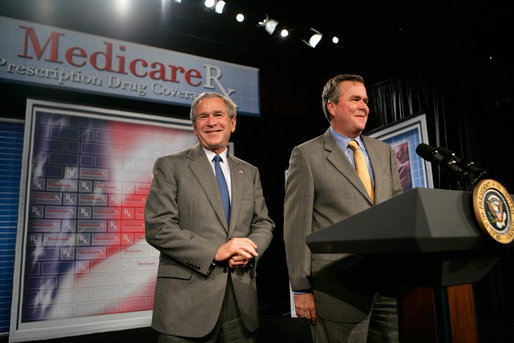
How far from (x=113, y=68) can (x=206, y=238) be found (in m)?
3.01

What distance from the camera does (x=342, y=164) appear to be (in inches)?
56.1

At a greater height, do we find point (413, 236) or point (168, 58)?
point (168, 58)

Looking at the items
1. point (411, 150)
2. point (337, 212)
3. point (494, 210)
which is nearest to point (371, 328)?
point (337, 212)

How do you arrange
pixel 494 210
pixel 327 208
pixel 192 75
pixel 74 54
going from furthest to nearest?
pixel 192 75 → pixel 74 54 → pixel 327 208 → pixel 494 210

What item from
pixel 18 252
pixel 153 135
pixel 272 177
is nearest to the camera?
pixel 18 252

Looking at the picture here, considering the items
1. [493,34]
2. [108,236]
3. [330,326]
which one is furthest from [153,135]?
[493,34]

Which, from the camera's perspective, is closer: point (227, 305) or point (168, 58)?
point (227, 305)

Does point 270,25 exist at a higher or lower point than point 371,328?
higher

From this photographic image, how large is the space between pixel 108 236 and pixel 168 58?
200 cm

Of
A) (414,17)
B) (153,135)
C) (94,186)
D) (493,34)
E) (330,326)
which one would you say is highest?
(414,17)

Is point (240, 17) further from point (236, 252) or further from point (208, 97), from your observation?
point (236, 252)

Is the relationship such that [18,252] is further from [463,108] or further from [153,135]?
[463,108]

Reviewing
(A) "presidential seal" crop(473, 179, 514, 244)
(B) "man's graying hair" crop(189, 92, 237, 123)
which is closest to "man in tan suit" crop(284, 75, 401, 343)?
(B) "man's graying hair" crop(189, 92, 237, 123)

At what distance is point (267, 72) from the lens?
483 centimetres
